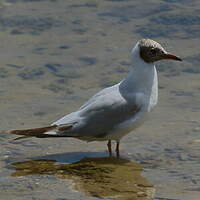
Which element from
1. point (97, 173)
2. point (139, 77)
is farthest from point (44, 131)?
point (139, 77)

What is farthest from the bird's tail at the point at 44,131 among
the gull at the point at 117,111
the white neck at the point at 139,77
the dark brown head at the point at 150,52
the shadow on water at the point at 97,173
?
the dark brown head at the point at 150,52

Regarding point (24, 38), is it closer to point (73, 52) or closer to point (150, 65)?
point (73, 52)

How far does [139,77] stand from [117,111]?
15.6 inches

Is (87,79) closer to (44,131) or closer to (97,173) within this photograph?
(44,131)

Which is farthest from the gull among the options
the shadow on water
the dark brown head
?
the shadow on water

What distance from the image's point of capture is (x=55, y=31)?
Answer: 36.7 ft

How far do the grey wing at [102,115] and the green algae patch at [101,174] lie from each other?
293 millimetres

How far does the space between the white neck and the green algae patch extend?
711 mm

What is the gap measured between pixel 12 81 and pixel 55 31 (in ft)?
7.28

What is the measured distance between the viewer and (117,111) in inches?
264

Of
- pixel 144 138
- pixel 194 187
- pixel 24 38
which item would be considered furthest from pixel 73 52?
pixel 194 187

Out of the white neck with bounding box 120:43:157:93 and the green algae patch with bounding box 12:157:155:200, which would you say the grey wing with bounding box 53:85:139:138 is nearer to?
the white neck with bounding box 120:43:157:93

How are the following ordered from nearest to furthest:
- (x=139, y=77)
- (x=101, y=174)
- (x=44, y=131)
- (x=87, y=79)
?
(x=101, y=174) < (x=44, y=131) < (x=139, y=77) < (x=87, y=79)

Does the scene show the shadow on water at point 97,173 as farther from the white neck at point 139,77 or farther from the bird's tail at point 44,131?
the white neck at point 139,77
